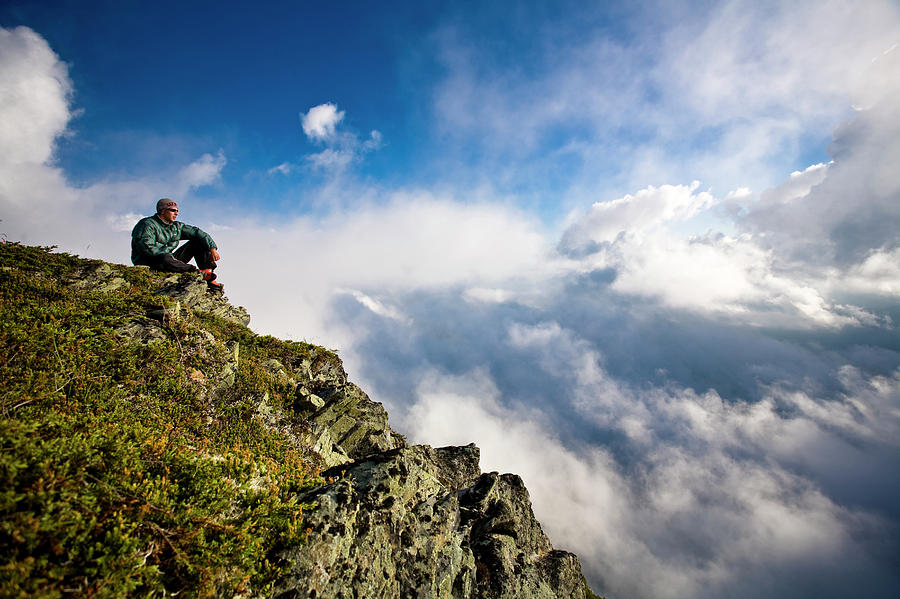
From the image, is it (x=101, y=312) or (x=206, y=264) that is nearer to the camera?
(x=101, y=312)

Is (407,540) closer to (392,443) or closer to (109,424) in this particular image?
(109,424)

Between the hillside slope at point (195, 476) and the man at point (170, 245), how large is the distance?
145 cm

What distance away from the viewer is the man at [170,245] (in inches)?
612

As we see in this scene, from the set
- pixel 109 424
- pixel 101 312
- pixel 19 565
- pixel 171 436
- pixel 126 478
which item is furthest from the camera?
pixel 101 312

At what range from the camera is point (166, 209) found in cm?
1567

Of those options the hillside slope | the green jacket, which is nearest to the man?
the green jacket

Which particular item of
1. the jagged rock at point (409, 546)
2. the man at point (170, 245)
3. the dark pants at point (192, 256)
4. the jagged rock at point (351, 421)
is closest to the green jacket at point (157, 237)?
the man at point (170, 245)

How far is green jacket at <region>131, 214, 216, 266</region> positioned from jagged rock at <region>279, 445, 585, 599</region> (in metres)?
14.9

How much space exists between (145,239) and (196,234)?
2.03 meters

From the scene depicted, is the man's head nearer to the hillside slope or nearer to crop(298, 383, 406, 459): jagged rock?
the hillside slope

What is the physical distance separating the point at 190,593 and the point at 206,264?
17.1 m

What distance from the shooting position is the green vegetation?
386 cm

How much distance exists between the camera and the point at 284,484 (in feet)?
22.3

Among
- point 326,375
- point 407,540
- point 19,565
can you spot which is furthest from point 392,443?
point 19,565
